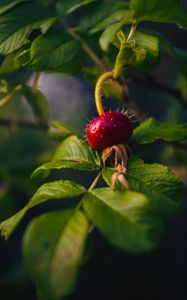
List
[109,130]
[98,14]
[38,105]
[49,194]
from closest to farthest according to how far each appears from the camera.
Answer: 1. [49,194]
2. [109,130]
3. [98,14]
4. [38,105]

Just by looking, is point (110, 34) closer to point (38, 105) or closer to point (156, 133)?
point (156, 133)

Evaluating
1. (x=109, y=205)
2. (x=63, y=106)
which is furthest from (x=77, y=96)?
(x=109, y=205)

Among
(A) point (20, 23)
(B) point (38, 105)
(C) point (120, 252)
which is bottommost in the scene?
(C) point (120, 252)

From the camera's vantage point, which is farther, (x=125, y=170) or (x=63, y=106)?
(x=63, y=106)

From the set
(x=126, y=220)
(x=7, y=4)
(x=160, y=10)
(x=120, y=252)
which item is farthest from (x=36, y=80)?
(x=120, y=252)

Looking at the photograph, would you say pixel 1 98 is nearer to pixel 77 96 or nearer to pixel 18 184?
pixel 18 184

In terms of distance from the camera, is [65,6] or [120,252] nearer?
[65,6]

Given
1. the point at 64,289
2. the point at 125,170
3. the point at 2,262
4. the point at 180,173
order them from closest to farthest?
the point at 64,289 → the point at 125,170 → the point at 180,173 → the point at 2,262
